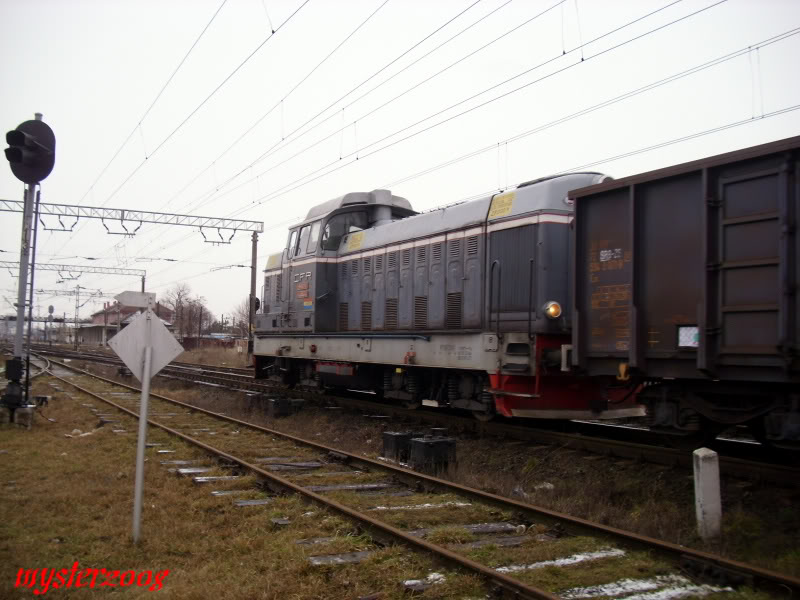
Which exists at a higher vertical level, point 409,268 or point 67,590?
point 409,268

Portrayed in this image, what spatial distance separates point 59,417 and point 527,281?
10140 mm

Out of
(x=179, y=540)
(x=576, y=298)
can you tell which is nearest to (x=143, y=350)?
(x=179, y=540)

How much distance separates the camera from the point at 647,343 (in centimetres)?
702

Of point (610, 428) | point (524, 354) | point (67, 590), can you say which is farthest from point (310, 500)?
point (610, 428)

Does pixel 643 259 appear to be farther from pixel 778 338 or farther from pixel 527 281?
pixel 527 281

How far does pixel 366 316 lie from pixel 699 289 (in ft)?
28.1

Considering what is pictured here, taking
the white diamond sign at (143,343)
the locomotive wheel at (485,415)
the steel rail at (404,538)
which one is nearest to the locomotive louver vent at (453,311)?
the locomotive wheel at (485,415)

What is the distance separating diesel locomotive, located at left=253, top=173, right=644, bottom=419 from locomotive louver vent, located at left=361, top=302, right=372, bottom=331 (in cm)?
4

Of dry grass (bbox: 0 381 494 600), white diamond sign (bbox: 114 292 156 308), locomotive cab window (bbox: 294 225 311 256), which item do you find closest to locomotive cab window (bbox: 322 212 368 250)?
locomotive cab window (bbox: 294 225 311 256)

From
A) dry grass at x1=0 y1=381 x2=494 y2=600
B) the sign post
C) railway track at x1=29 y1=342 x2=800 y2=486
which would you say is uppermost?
the sign post

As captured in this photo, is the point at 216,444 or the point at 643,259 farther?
the point at 216,444

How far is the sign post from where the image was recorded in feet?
19.1

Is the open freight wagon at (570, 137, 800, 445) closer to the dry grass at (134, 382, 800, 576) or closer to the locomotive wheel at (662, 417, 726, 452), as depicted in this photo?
the locomotive wheel at (662, 417, 726, 452)

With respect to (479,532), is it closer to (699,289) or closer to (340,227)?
(699,289)
